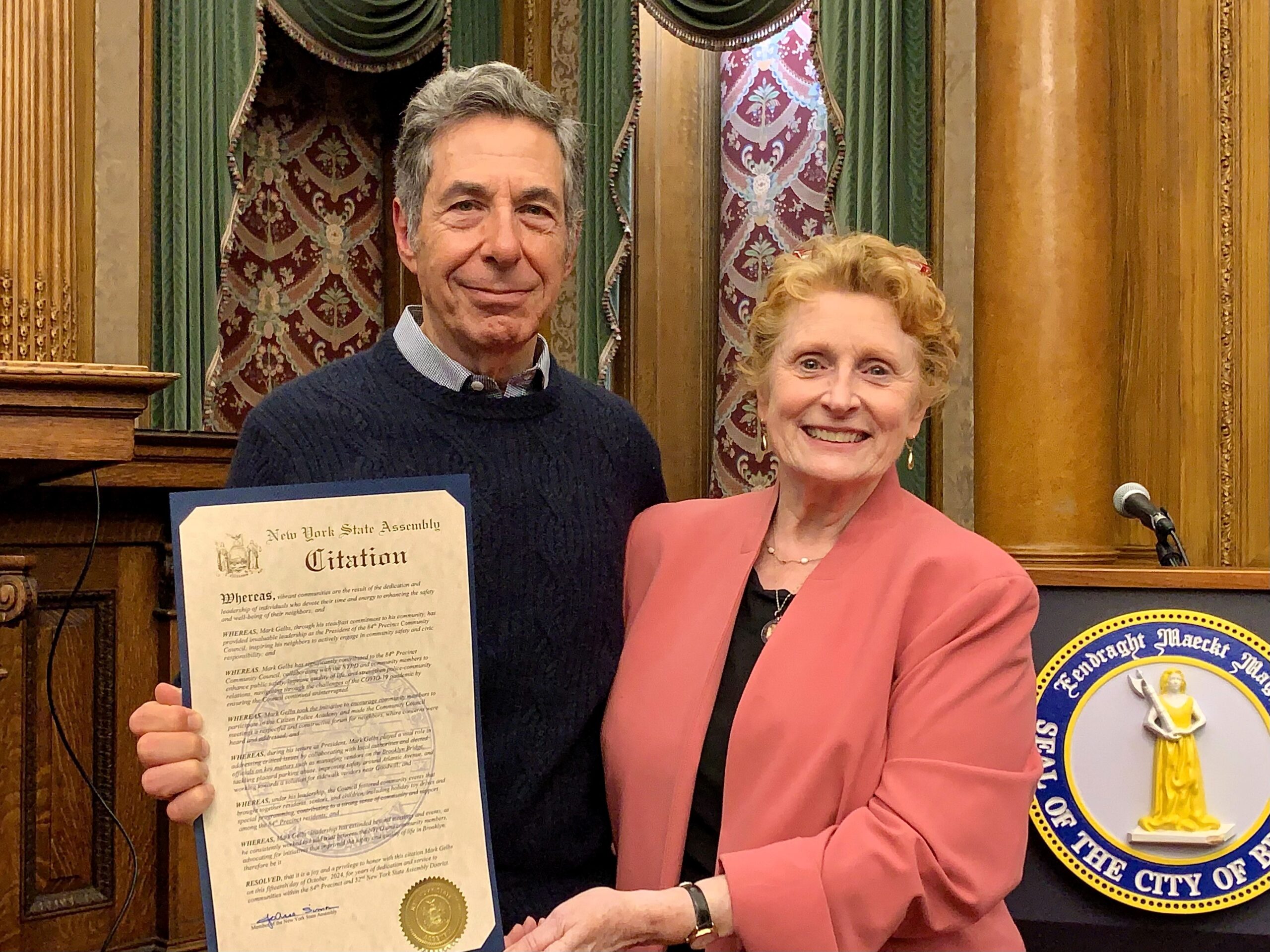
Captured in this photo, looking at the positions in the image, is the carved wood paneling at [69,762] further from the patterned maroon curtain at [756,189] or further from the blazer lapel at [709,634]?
the patterned maroon curtain at [756,189]

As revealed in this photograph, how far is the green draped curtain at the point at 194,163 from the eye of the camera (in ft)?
12.9

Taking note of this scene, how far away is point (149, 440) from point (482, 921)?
6.45ft

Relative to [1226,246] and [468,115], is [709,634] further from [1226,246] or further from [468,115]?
[1226,246]

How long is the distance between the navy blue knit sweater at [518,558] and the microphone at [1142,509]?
3.40ft

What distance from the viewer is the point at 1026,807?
1.40 m

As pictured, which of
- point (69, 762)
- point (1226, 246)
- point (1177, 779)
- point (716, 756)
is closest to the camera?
point (716, 756)

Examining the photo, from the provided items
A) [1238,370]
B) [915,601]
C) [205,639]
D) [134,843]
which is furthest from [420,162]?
[1238,370]

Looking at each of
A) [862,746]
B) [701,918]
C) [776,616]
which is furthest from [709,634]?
[701,918]

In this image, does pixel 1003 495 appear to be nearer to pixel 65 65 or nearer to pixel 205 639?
pixel 205 639

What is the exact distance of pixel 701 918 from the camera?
1338 millimetres

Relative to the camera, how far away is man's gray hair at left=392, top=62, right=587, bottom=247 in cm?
155
